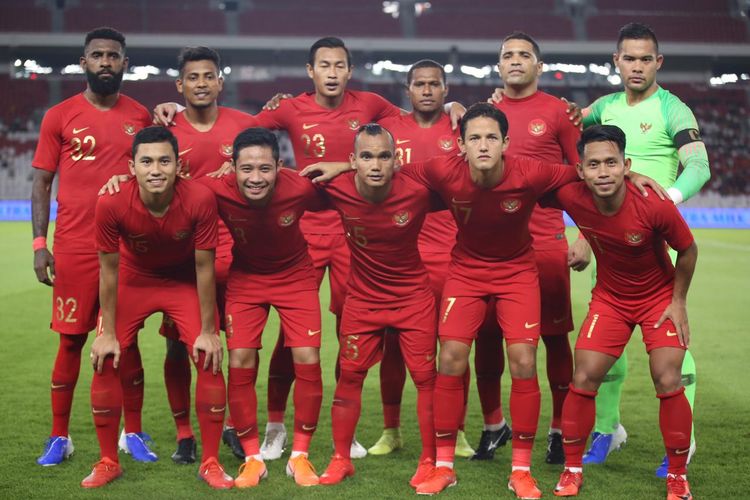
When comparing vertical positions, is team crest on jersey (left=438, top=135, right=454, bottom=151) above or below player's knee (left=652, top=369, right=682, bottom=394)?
above

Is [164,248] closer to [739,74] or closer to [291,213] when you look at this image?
[291,213]

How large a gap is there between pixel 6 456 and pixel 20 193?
22.3m

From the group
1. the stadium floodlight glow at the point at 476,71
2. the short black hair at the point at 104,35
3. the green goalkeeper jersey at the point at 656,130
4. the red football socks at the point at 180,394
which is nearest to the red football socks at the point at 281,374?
the red football socks at the point at 180,394

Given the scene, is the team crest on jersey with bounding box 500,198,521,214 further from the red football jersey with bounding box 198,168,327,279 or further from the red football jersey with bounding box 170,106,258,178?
the red football jersey with bounding box 170,106,258,178

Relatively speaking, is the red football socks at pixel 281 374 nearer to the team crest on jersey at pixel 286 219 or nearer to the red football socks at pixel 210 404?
the red football socks at pixel 210 404

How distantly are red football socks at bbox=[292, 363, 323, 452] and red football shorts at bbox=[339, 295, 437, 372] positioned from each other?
0.18 meters

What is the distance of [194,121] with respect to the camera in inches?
213

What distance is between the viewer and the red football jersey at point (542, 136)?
5270 mm

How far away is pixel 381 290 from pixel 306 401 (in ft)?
2.30

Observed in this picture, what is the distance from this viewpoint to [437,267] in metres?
5.41

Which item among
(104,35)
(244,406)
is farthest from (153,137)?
(244,406)

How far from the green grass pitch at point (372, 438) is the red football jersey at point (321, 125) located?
134 cm

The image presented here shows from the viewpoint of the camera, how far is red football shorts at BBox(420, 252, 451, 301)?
536cm

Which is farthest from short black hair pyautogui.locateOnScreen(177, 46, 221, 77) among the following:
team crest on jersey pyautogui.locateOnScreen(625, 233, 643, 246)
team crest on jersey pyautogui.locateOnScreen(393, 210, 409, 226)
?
team crest on jersey pyautogui.locateOnScreen(625, 233, 643, 246)
